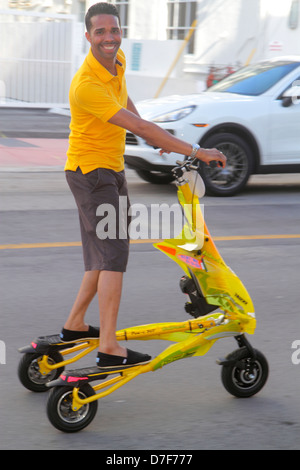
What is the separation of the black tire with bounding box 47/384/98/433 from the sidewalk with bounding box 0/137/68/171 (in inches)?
358

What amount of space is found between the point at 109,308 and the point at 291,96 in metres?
7.20

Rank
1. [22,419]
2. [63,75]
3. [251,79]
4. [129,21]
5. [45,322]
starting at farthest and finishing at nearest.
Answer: [129,21], [63,75], [251,79], [45,322], [22,419]

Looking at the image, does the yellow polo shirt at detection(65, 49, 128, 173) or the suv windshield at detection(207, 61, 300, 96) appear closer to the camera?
the yellow polo shirt at detection(65, 49, 128, 173)

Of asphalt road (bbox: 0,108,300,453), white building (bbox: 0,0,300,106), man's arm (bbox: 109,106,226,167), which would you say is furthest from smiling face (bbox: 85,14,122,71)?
white building (bbox: 0,0,300,106)

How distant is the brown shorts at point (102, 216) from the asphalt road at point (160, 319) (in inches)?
30.5

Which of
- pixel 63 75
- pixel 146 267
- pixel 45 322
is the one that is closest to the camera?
pixel 45 322

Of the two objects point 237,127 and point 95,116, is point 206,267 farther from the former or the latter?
point 237,127

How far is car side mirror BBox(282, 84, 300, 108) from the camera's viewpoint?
1047cm

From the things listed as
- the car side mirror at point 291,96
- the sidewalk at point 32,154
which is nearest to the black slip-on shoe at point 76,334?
the car side mirror at point 291,96

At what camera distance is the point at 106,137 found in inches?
154
